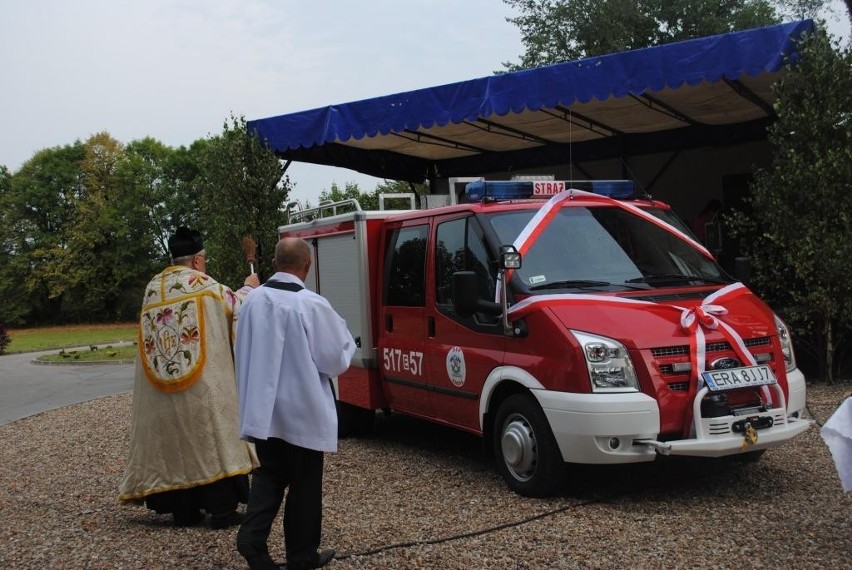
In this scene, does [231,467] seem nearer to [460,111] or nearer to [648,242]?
[648,242]

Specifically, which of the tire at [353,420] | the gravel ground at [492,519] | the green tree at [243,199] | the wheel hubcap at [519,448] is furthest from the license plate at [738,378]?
the green tree at [243,199]

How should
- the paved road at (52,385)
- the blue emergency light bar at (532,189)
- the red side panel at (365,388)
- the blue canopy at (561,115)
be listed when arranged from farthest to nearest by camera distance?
the paved road at (52,385) < the blue canopy at (561,115) < the red side panel at (365,388) < the blue emergency light bar at (532,189)

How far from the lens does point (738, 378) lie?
→ 519cm

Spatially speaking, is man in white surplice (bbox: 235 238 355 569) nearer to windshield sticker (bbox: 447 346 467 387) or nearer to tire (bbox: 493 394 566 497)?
tire (bbox: 493 394 566 497)

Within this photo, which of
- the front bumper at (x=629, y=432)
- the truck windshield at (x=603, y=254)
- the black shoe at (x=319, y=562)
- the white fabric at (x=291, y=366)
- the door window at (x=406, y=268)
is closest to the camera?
the white fabric at (x=291, y=366)

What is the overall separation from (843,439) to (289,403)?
2.79 metres

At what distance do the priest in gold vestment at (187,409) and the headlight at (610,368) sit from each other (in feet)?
7.26

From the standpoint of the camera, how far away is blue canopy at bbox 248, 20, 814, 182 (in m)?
9.52

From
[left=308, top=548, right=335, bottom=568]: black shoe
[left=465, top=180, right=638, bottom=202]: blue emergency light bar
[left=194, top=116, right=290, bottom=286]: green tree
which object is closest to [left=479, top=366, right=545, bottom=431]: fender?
[left=465, top=180, right=638, bottom=202]: blue emergency light bar

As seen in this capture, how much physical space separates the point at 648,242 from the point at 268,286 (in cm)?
328

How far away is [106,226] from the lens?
173 feet

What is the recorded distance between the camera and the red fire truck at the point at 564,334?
201 inches

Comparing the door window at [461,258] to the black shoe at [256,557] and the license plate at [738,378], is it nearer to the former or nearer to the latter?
the license plate at [738,378]

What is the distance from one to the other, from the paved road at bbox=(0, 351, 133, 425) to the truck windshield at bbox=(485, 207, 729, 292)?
8.85 meters
